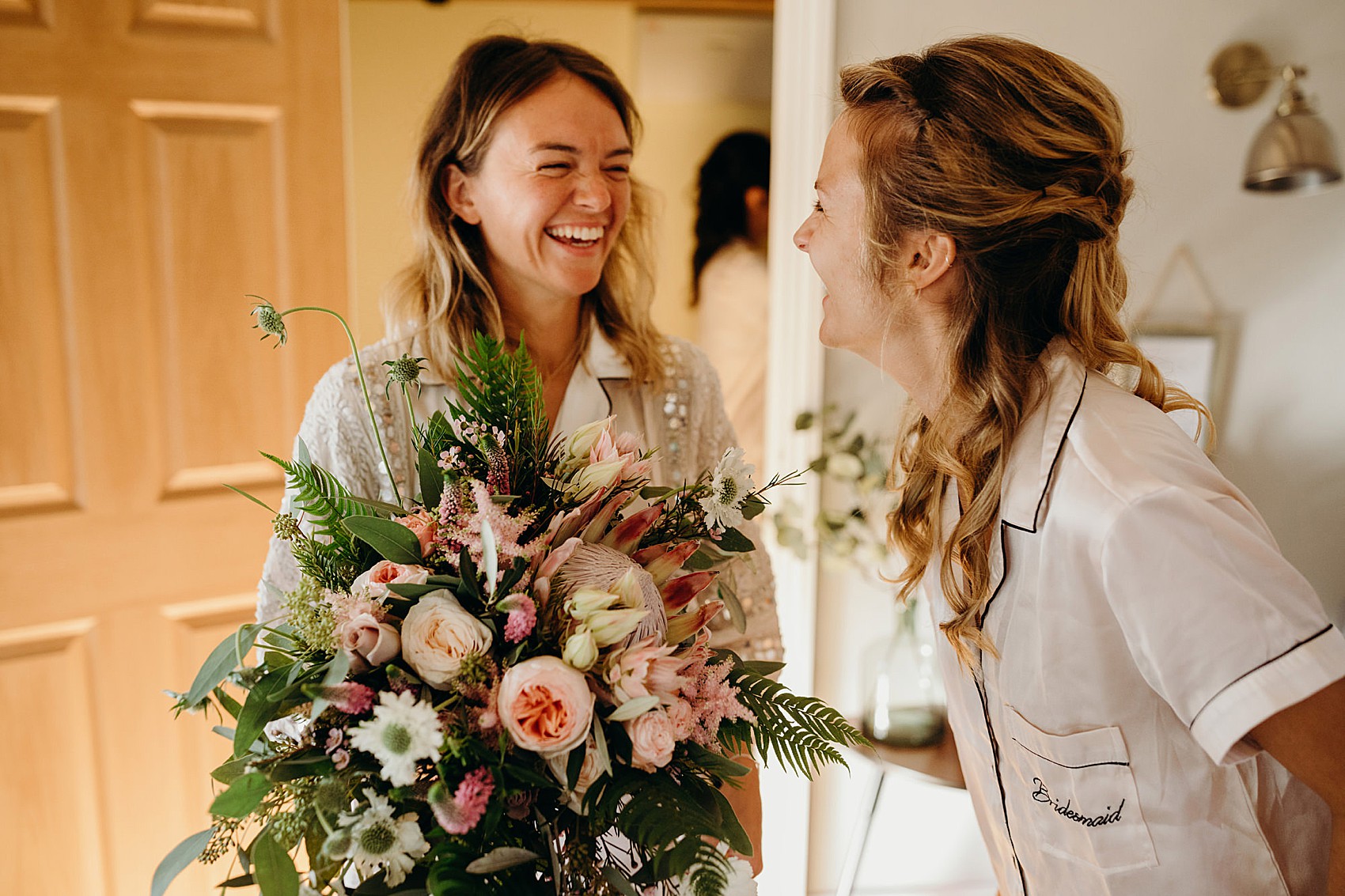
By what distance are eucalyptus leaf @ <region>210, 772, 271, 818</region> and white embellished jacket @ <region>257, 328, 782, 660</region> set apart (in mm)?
520

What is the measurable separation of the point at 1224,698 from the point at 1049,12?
1.82 m

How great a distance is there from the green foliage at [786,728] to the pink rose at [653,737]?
131mm

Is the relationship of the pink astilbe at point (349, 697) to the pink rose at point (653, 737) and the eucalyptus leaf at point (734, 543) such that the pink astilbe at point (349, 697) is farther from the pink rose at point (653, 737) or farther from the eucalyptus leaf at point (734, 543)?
the eucalyptus leaf at point (734, 543)

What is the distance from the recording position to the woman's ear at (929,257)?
1.02 m

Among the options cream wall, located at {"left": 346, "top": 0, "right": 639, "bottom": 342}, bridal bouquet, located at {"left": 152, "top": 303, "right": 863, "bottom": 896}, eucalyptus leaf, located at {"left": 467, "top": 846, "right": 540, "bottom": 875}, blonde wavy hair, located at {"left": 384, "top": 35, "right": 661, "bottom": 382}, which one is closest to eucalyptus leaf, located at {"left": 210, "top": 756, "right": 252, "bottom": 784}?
bridal bouquet, located at {"left": 152, "top": 303, "right": 863, "bottom": 896}

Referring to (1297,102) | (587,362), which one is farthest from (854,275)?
(1297,102)

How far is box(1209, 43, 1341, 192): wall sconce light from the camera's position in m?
2.05

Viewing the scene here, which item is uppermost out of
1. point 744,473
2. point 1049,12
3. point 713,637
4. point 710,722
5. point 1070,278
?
point 1049,12

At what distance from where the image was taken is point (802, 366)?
220 cm

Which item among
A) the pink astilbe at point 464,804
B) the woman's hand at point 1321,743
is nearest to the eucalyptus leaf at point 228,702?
the pink astilbe at point 464,804

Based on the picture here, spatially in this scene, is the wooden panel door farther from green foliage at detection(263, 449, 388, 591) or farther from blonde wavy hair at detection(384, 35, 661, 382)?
green foliage at detection(263, 449, 388, 591)

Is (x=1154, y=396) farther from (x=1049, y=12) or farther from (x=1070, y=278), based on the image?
(x=1049, y=12)

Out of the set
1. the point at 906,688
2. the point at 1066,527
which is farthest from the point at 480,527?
the point at 906,688

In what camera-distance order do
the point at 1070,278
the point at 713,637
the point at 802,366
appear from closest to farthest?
1. the point at 1070,278
2. the point at 713,637
3. the point at 802,366
